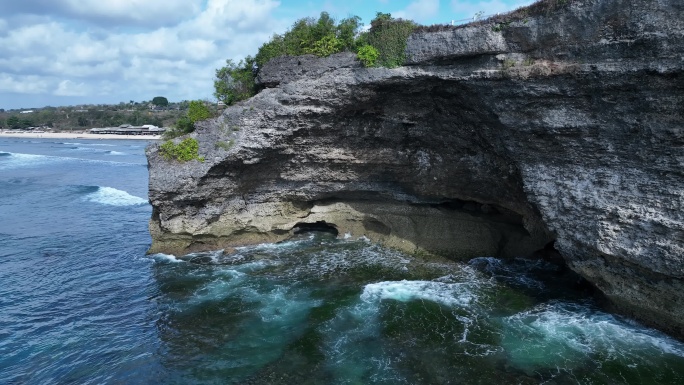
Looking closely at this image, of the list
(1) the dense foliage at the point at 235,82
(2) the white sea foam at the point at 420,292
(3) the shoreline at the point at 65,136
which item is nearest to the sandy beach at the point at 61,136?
(3) the shoreline at the point at 65,136

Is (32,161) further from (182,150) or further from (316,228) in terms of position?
(316,228)

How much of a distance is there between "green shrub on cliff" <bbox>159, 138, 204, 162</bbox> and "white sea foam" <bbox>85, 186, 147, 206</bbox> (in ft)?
53.5

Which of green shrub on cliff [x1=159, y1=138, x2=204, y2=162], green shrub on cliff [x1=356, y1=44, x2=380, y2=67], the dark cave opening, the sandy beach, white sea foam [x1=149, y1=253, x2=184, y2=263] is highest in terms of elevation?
green shrub on cliff [x1=356, y1=44, x2=380, y2=67]

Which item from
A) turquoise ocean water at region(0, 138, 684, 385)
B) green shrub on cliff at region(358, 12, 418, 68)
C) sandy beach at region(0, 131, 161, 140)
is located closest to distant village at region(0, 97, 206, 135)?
sandy beach at region(0, 131, 161, 140)

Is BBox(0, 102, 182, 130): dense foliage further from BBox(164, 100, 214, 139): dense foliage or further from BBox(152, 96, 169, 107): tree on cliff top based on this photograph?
BBox(164, 100, 214, 139): dense foliage

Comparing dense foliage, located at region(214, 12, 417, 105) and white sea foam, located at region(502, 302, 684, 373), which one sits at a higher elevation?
dense foliage, located at region(214, 12, 417, 105)

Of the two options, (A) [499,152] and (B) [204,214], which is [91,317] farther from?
(A) [499,152]

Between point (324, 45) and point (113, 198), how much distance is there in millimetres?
25707

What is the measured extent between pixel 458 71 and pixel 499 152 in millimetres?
3335

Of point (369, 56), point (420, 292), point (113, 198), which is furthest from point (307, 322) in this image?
point (113, 198)

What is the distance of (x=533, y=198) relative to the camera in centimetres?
1436

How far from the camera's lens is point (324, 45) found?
18219 millimetres

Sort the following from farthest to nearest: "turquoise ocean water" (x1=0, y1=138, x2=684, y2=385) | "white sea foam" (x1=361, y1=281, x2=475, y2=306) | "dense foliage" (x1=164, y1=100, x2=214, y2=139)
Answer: "dense foliage" (x1=164, y1=100, x2=214, y2=139) < "white sea foam" (x1=361, y1=281, x2=475, y2=306) < "turquoise ocean water" (x1=0, y1=138, x2=684, y2=385)

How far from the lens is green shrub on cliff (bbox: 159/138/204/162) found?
18688 millimetres
